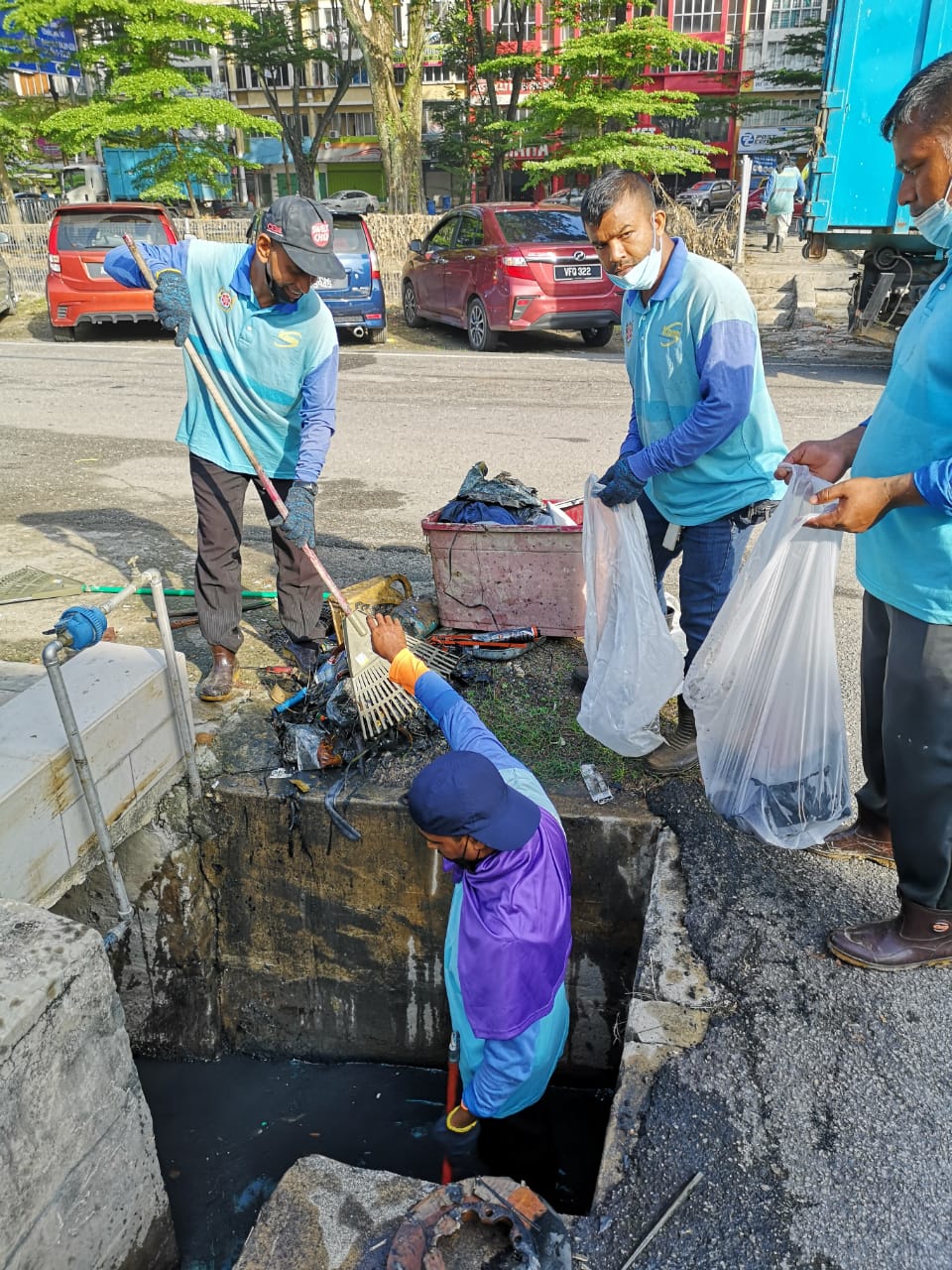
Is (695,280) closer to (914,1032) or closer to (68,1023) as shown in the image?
(914,1032)

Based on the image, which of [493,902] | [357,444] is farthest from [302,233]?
[357,444]

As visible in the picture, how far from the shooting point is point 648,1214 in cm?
208

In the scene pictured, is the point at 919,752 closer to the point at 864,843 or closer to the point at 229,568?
the point at 864,843

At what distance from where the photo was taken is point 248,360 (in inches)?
145

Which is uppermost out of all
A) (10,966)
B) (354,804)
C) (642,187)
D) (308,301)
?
(642,187)

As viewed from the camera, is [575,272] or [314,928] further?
[575,272]

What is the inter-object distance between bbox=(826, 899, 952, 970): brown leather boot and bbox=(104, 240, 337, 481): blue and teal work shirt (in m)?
2.44

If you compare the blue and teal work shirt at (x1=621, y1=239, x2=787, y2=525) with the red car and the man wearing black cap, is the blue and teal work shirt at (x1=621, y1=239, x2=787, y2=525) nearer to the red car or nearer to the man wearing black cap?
the man wearing black cap

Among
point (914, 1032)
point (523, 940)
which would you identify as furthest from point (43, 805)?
point (914, 1032)

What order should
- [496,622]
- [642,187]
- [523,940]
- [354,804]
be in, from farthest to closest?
[496,622] < [354,804] < [642,187] < [523,940]

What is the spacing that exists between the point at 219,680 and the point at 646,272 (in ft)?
7.58

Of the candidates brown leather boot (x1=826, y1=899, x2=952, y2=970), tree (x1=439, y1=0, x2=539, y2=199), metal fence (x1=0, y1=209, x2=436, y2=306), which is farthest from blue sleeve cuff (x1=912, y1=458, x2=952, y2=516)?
tree (x1=439, y1=0, x2=539, y2=199)

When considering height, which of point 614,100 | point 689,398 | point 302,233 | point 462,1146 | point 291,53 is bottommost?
point 462,1146

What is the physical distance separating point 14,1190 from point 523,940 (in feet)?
4.20
